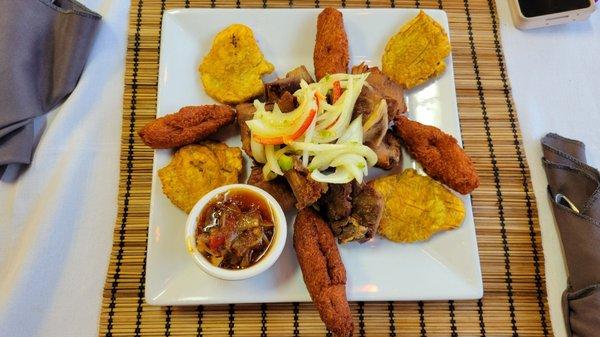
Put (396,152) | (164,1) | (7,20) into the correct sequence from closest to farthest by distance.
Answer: (396,152) < (7,20) < (164,1)

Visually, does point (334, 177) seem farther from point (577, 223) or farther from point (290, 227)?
point (577, 223)

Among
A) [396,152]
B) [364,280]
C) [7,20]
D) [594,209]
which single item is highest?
[7,20]

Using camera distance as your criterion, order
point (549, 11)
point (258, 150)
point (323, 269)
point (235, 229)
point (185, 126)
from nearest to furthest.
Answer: point (235, 229) < point (323, 269) < point (258, 150) < point (185, 126) < point (549, 11)

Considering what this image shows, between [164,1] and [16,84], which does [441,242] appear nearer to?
[164,1]

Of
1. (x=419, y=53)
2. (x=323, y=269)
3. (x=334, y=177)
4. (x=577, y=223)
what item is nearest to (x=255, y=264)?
(x=323, y=269)

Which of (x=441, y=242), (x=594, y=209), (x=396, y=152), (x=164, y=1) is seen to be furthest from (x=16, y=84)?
(x=594, y=209)

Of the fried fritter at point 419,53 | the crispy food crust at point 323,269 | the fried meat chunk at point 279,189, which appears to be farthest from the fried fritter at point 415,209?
the fried fritter at point 419,53

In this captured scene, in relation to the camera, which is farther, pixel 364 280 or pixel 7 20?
pixel 7 20
